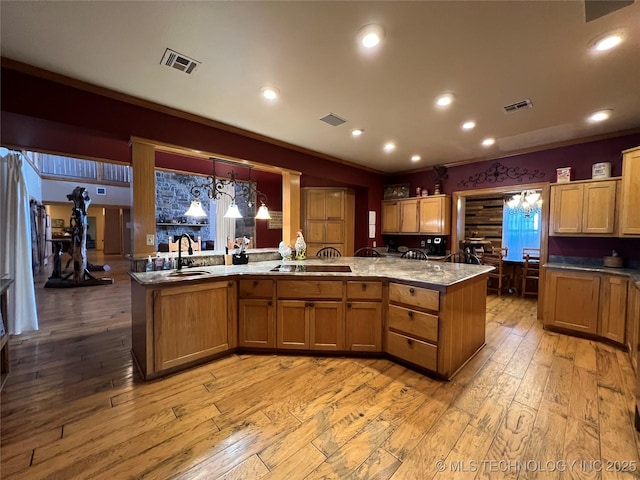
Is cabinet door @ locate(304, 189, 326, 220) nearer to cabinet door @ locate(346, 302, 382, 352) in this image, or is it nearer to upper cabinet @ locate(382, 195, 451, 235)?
upper cabinet @ locate(382, 195, 451, 235)

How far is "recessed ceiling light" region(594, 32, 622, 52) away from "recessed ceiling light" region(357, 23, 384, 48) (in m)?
1.43

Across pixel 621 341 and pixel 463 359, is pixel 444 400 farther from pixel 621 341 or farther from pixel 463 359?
pixel 621 341

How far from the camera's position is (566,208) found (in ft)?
11.6

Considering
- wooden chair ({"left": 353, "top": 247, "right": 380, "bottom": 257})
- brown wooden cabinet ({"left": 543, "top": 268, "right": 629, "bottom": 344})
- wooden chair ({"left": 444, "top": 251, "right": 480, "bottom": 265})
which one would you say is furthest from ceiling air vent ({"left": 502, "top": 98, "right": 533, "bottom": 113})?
wooden chair ({"left": 353, "top": 247, "right": 380, "bottom": 257})

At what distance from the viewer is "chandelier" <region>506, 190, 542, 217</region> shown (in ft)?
18.8

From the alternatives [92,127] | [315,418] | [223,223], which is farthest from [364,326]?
[223,223]

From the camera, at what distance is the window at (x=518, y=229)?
638 centimetres

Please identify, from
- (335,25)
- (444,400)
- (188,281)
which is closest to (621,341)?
(444,400)

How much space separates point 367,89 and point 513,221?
6294 mm

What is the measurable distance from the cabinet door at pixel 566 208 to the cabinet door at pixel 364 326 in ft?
9.60

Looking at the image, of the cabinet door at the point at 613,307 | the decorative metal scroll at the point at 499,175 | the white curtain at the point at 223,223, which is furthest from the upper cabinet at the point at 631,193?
the white curtain at the point at 223,223

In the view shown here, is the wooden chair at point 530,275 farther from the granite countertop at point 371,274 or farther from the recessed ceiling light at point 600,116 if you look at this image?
the granite countertop at point 371,274

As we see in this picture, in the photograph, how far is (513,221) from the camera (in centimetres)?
671

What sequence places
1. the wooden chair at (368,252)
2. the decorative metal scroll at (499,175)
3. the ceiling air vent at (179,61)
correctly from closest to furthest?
1. the ceiling air vent at (179,61)
2. the decorative metal scroll at (499,175)
3. the wooden chair at (368,252)
